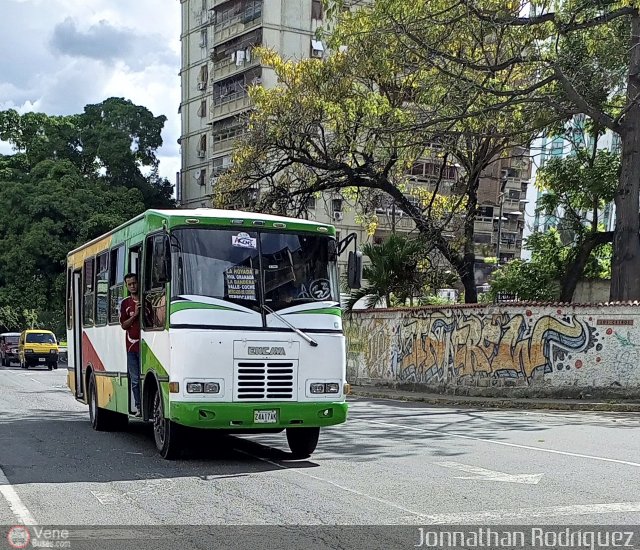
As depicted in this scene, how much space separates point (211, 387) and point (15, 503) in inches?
105

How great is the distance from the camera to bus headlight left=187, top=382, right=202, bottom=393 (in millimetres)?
10195

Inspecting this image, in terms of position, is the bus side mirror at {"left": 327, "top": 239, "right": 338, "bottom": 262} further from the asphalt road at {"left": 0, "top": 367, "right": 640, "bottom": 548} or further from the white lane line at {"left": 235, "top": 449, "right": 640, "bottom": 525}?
the white lane line at {"left": 235, "top": 449, "right": 640, "bottom": 525}

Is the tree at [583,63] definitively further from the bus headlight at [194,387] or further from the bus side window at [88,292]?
the bus headlight at [194,387]

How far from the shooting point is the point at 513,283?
30.4m

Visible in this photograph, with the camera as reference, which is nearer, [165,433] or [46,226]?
[165,433]

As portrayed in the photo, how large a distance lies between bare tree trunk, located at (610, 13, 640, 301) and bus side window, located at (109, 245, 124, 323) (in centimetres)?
1427

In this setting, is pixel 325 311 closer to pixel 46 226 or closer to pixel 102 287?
pixel 102 287

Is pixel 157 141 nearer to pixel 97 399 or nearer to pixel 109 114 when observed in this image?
pixel 109 114

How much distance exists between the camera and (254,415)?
10383 millimetres

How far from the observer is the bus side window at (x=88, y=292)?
15281 millimetres

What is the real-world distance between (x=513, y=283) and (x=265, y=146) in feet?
31.1

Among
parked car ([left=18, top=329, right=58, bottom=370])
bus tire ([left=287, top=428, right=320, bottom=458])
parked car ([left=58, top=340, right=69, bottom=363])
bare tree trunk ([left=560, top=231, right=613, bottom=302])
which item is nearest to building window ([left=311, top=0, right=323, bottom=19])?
parked car ([left=58, top=340, right=69, bottom=363])

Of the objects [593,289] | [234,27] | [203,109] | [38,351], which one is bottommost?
[38,351]

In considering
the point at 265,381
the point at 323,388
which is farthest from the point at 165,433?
the point at 323,388
